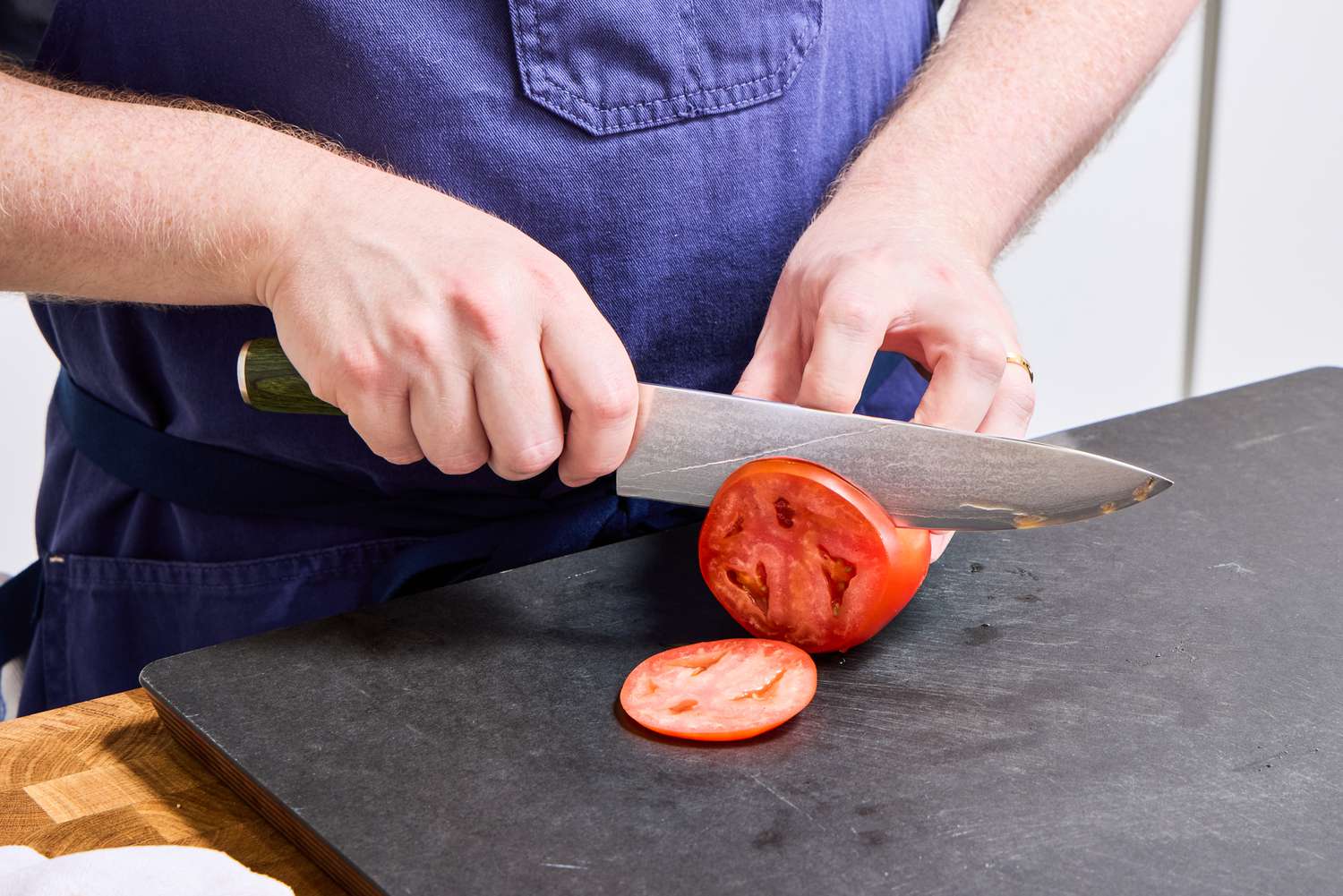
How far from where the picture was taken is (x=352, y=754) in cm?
81

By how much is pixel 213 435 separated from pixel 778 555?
20.0 inches

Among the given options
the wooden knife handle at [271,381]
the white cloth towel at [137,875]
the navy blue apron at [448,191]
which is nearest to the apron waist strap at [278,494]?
the navy blue apron at [448,191]

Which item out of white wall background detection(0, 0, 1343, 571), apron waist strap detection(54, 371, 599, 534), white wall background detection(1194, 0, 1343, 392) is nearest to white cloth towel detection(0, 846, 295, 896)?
apron waist strap detection(54, 371, 599, 534)

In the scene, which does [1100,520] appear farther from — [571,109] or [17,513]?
[17,513]

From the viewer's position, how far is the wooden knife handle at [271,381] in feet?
3.13

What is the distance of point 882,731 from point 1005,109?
69cm

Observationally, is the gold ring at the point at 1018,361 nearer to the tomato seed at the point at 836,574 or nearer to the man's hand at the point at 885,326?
the man's hand at the point at 885,326

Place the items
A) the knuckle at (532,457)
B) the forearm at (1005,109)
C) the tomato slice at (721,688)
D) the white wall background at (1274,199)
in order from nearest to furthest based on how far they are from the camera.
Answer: the tomato slice at (721,688) < the knuckle at (532,457) < the forearm at (1005,109) < the white wall background at (1274,199)

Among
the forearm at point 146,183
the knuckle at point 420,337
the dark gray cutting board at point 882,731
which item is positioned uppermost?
the forearm at point 146,183

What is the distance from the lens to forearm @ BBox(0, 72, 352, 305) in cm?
89

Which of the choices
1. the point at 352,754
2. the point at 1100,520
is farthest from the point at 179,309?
the point at 1100,520

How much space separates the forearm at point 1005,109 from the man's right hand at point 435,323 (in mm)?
347

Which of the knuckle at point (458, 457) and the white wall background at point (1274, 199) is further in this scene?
the white wall background at point (1274, 199)

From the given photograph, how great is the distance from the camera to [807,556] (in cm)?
92
